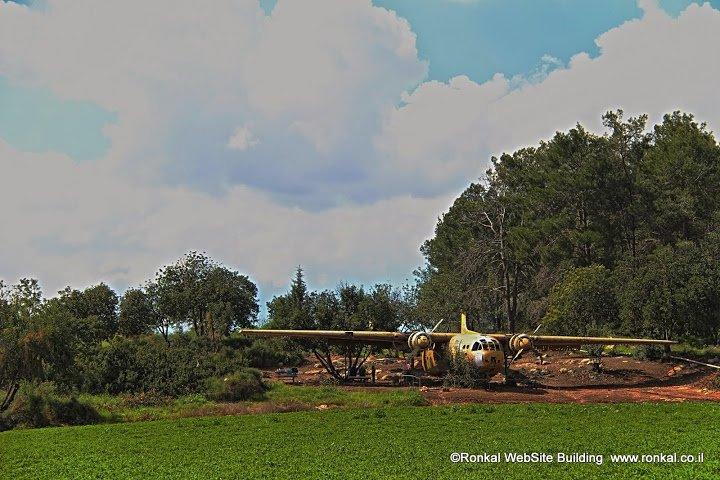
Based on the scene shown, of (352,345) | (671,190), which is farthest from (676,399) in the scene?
(671,190)

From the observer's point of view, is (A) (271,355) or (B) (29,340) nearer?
(B) (29,340)

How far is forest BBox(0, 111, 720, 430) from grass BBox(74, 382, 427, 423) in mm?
1331

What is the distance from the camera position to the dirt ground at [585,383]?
31.7 meters

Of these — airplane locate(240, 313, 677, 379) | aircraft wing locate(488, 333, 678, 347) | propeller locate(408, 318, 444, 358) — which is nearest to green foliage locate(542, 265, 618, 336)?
airplane locate(240, 313, 677, 379)

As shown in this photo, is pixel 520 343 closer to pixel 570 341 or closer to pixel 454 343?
pixel 454 343

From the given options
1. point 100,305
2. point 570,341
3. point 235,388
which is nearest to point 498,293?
point 570,341

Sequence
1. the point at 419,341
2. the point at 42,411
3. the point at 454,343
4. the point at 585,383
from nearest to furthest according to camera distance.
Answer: the point at 42,411, the point at 419,341, the point at 454,343, the point at 585,383

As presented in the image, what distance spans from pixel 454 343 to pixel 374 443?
19.9 metres

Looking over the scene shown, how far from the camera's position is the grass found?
29.2 metres

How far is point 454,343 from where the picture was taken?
38219 mm

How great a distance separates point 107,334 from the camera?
6931cm

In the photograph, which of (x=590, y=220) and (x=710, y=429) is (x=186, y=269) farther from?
(x=710, y=429)

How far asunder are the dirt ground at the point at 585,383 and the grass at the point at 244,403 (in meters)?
2.16

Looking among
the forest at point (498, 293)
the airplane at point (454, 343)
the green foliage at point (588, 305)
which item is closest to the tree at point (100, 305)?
the forest at point (498, 293)
